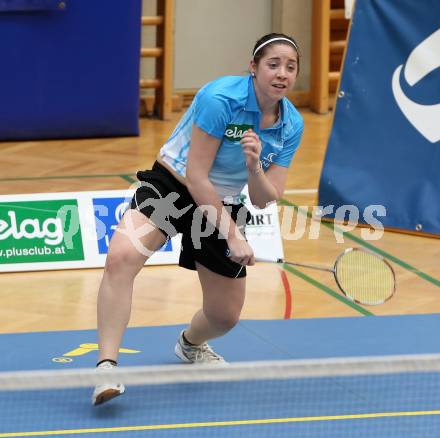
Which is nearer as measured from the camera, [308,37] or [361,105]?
[361,105]

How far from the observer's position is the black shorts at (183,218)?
4496 mm

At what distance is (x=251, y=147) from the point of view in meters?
4.21

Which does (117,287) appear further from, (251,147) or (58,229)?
(58,229)

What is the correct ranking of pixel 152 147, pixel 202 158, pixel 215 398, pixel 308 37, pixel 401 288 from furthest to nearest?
pixel 308 37 < pixel 152 147 < pixel 401 288 < pixel 215 398 < pixel 202 158

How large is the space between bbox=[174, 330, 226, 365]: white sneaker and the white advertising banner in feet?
5.55

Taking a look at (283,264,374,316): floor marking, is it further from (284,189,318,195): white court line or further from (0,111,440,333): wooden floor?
(284,189,318,195): white court line

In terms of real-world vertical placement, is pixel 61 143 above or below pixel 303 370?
below

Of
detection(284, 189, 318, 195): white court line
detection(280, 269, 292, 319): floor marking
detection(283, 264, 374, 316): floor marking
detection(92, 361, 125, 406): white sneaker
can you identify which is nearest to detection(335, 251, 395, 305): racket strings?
detection(283, 264, 374, 316): floor marking

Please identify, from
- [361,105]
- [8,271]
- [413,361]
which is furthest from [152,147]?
[413,361]

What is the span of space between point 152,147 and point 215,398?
5.32 meters

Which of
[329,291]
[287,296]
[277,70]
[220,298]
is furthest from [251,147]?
[329,291]

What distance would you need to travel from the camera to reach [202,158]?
4367mm

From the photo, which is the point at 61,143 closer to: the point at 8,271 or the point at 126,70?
the point at 126,70

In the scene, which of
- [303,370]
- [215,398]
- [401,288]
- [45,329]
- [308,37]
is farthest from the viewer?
[308,37]
